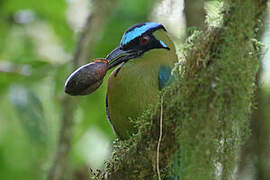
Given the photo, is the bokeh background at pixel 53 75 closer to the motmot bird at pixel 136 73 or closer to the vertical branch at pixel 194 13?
the vertical branch at pixel 194 13

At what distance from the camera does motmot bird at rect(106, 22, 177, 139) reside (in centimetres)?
325

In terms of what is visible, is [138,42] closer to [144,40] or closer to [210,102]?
[144,40]

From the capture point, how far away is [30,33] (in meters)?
7.35

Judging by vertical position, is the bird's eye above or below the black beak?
above

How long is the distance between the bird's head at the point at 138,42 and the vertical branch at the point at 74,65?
57.2 inches

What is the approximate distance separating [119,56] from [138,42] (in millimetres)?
182

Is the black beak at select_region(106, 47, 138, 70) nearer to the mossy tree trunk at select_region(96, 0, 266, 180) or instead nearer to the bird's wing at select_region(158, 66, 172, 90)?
the bird's wing at select_region(158, 66, 172, 90)

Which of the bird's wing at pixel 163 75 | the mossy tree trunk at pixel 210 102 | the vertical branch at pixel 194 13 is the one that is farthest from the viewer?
the vertical branch at pixel 194 13

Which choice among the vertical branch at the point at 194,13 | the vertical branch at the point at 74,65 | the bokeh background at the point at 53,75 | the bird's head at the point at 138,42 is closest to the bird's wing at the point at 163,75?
the bird's head at the point at 138,42

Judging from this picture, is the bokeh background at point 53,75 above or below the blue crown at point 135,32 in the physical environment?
above

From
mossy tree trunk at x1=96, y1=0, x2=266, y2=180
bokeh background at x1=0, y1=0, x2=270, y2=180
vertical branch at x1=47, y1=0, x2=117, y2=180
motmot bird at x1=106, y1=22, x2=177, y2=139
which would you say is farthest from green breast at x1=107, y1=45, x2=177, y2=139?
vertical branch at x1=47, y1=0, x2=117, y2=180

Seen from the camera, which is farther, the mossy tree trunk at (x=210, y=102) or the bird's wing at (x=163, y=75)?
the bird's wing at (x=163, y=75)

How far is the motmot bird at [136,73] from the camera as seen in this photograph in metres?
3.25

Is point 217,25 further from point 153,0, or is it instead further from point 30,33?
point 30,33
